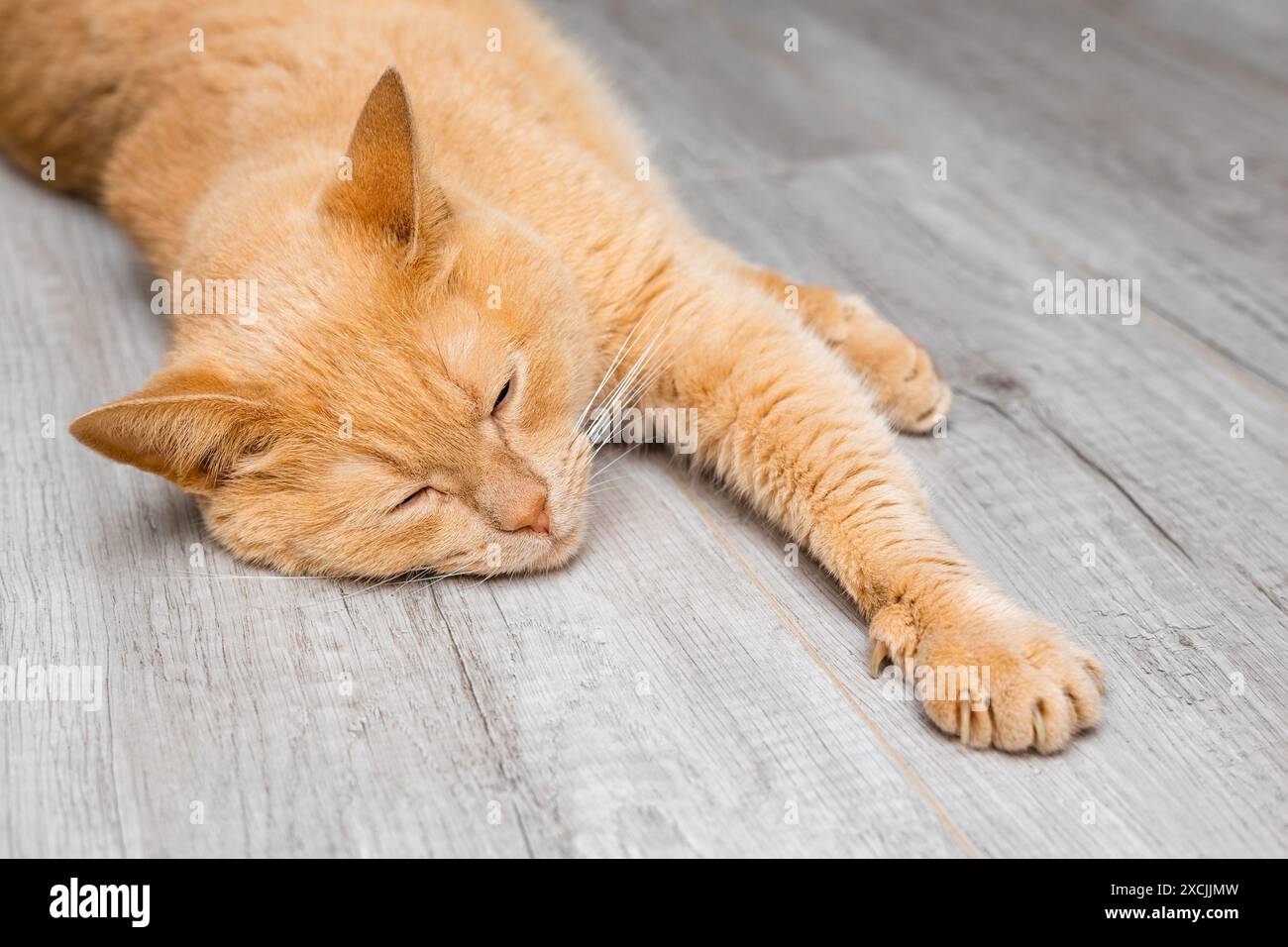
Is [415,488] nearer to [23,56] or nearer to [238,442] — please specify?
[238,442]

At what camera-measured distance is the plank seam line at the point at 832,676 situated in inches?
49.7

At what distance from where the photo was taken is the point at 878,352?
6.22 ft

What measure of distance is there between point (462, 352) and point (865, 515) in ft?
1.82

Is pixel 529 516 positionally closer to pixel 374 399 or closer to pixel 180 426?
pixel 374 399

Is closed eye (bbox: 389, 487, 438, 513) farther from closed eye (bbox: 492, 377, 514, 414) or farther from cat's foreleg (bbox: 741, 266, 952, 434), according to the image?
cat's foreleg (bbox: 741, 266, 952, 434)

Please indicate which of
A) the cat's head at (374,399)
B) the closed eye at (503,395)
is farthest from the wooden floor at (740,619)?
the closed eye at (503,395)

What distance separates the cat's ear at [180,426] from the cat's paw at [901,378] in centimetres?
92

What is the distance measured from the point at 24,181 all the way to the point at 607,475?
5.51 feet

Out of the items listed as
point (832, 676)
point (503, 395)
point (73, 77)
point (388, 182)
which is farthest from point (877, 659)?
point (73, 77)

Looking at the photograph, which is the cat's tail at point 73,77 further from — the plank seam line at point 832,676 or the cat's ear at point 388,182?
the plank seam line at point 832,676

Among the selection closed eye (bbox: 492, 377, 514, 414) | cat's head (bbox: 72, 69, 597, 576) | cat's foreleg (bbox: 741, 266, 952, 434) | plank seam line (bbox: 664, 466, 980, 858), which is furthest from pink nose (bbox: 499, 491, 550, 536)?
cat's foreleg (bbox: 741, 266, 952, 434)

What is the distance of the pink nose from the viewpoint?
4.87ft

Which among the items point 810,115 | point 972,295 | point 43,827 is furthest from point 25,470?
point 810,115

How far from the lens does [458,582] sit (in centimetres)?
161
